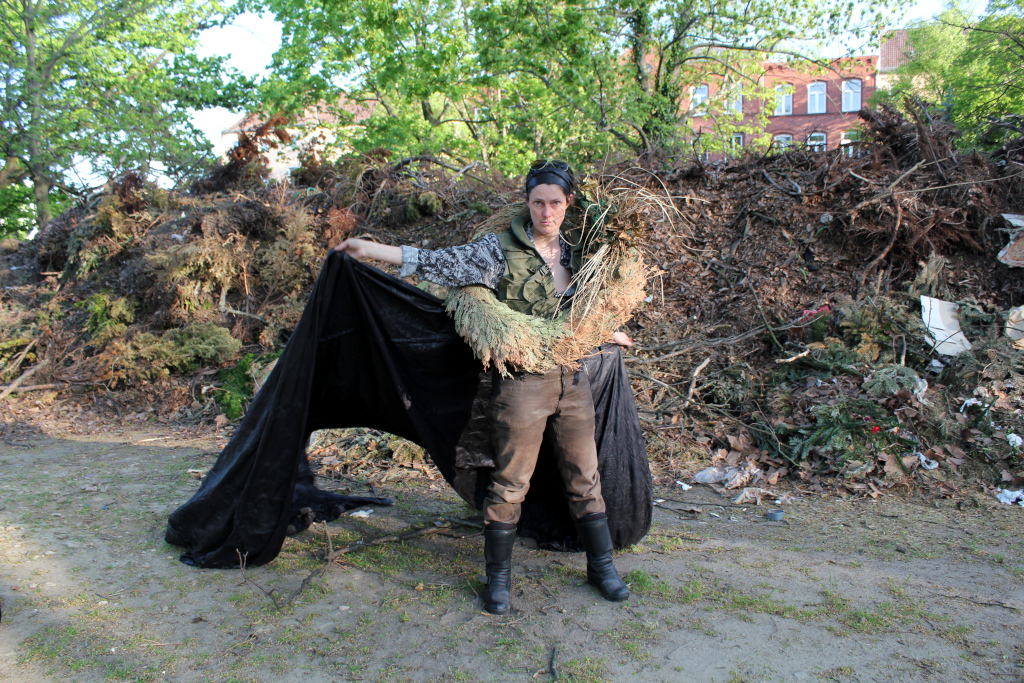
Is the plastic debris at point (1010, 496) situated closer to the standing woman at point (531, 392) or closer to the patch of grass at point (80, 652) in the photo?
the standing woman at point (531, 392)

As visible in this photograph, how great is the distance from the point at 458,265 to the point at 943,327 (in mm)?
5311

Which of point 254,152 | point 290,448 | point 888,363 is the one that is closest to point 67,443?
point 290,448

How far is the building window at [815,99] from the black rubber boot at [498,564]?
39447 mm

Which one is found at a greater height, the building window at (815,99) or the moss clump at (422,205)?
the building window at (815,99)

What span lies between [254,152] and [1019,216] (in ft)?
37.0

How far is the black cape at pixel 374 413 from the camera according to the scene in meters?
3.48

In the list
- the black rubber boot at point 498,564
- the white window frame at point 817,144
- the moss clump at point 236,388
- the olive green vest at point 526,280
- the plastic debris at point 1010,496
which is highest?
the white window frame at point 817,144

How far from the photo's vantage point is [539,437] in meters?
3.23

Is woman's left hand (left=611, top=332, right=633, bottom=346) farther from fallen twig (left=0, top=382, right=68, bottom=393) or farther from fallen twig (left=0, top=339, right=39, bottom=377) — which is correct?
fallen twig (left=0, top=339, right=39, bottom=377)

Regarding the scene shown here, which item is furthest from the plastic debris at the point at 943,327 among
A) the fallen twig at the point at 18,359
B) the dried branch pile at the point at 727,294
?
the fallen twig at the point at 18,359

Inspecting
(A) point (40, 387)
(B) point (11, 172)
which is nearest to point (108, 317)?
(A) point (40, 387)

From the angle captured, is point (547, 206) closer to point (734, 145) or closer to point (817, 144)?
point (817, 144)

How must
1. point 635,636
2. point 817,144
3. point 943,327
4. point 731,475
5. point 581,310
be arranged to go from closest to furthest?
point 635,636
point 581,310
point 731,475
point 943,327
point 817,144

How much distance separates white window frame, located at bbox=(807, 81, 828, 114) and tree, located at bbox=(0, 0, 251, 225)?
3270 centimetres
